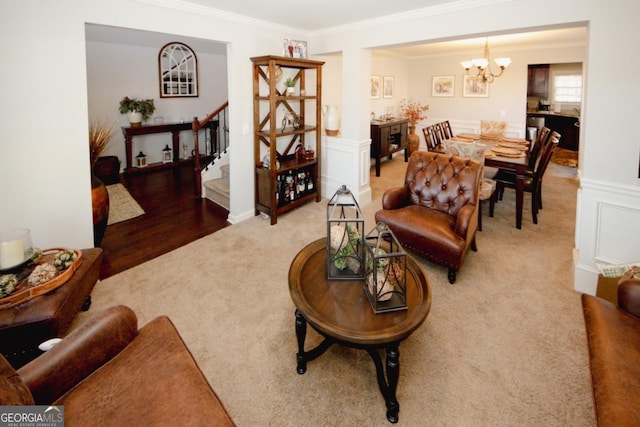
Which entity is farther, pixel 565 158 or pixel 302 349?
pixel 565 158

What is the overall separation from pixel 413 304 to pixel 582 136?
2177 millimetres

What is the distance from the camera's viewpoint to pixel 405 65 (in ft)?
28.3

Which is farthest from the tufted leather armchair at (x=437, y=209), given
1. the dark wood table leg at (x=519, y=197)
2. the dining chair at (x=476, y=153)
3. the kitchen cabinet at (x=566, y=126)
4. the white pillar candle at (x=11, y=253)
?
the kitchen cabinet at (x=566, y=126)

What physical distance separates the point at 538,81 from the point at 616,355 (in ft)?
33.6

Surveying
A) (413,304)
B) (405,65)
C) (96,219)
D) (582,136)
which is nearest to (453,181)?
(582,136)

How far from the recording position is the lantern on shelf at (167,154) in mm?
7543

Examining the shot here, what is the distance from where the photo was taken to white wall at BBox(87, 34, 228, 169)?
6527 mm

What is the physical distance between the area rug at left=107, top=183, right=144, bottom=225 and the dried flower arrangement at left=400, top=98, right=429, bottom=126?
20.1 ft

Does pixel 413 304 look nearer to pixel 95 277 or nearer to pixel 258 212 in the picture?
pixel 95 277

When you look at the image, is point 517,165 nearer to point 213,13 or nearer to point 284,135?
point 284,135

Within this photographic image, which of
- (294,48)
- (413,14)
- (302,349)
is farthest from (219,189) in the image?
(302,349)

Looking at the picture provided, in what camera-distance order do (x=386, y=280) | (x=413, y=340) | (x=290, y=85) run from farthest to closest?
(x=290, y=85), (x=413, y=340), (x=386, y=280)

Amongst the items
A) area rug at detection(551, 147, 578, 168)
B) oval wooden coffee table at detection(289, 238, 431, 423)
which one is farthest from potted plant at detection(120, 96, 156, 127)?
area rug at detection(551, 147, 578, 168)

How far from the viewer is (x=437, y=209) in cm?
353
